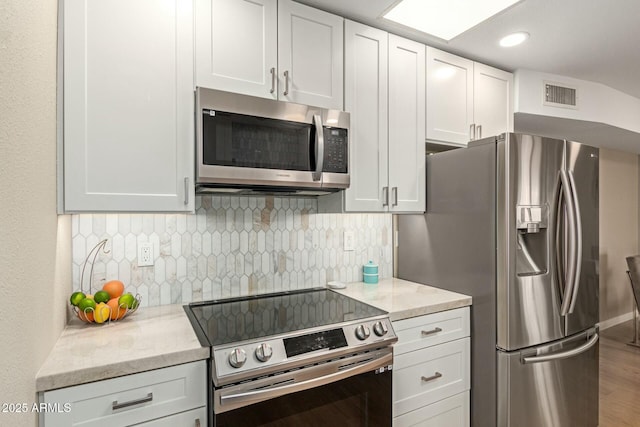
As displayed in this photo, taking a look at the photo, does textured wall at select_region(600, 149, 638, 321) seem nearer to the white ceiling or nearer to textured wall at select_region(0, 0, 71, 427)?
the white ceiling

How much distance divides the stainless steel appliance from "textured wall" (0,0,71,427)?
0.52 metres

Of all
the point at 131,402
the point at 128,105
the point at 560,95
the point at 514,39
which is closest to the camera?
the point at 131,402

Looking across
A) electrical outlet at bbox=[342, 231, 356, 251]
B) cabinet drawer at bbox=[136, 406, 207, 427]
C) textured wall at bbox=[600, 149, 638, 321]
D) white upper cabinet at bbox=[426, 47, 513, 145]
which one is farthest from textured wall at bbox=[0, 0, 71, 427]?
textured wall at bbox=[600, 149, 638, 321]

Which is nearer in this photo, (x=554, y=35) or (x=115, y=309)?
(x=115, y=309)

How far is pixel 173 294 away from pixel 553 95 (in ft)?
10.1

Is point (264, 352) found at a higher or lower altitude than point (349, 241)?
lower

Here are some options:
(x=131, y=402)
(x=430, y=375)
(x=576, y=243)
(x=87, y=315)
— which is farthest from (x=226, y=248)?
(x=576, y=243)

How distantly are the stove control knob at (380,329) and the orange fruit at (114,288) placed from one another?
3.77 ft

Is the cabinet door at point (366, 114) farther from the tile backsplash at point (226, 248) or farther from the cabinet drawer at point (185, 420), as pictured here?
the cabinet drawer at point (185, 420)

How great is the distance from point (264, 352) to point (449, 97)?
1934mm

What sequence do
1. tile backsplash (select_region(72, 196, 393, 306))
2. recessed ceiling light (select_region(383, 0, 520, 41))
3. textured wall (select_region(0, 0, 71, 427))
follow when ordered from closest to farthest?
textured wall (select_region(0, 0, 71, 427)) < tile backsplash (select_region(72, 196, 393, 306)) < recessed ceiling light (select_region(383, 0, 520, 41))

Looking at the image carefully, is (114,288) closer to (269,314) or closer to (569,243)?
(269,314)

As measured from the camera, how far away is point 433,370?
5.99 feet

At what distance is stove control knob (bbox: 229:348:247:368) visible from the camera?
1215mm
